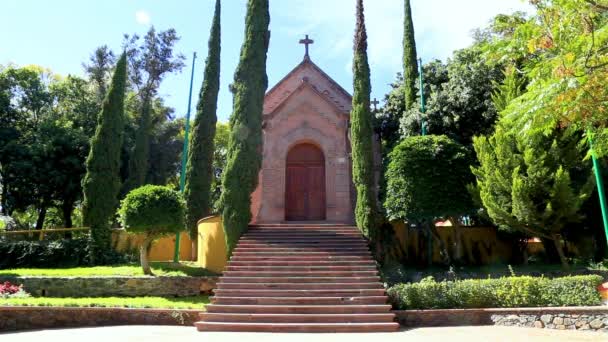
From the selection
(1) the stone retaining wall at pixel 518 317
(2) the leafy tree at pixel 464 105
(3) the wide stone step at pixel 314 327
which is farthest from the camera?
(2) the leafy tree at pixel 464 105

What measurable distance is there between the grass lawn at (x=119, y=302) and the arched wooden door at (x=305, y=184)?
6263 millimetres

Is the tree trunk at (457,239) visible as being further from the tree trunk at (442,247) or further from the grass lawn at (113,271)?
the grass lawn at (113,271)

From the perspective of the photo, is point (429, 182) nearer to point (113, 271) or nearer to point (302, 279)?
point (302, 279)

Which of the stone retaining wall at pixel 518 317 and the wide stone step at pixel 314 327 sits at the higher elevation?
the stone retaining wall at pixel 518 317

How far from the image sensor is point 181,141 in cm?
2956

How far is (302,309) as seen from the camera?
34.7 feet

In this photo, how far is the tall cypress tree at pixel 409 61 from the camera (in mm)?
20328

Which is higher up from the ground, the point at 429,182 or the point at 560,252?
Result: the point at 429,182

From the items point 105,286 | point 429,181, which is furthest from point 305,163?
point 105,286

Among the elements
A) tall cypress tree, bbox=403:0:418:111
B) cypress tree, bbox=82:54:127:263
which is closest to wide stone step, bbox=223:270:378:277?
cypress tree, bbox=82:54:127:263

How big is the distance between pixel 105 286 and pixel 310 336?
26.4ft

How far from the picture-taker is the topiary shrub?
14.0 meters

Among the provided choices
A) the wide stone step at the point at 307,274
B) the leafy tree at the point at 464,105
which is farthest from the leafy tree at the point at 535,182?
the wide stone step at the point at 307,274

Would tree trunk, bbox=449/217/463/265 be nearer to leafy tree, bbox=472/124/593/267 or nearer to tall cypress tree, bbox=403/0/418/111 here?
leafy tree, bbox=472/124/593/267
